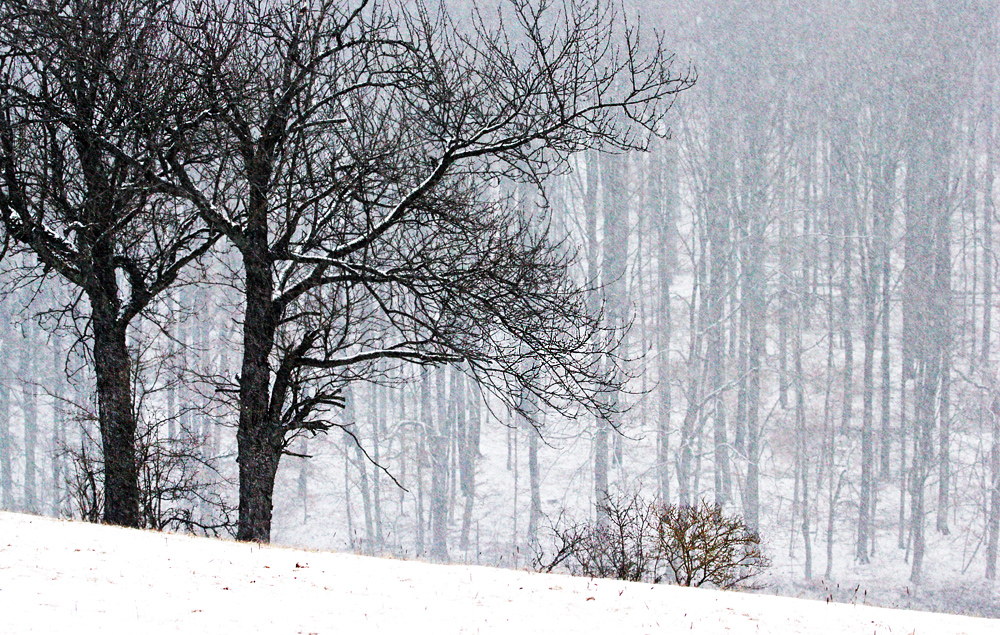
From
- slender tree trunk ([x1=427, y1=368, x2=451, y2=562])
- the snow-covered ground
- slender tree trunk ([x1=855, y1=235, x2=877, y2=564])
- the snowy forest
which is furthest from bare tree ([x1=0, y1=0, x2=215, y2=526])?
slender tree trunk ([x1=855, y1=235, x2=877, y2=564])

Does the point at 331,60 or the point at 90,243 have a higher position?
the point at 331,60

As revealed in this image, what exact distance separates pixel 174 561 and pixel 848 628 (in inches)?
207

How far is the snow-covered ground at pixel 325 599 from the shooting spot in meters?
5.76

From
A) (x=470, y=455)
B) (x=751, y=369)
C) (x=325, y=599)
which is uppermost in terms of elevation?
(x=751, y=369)

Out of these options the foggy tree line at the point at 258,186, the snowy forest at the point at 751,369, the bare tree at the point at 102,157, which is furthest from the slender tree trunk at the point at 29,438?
the foggy tree line at the point at 258,186

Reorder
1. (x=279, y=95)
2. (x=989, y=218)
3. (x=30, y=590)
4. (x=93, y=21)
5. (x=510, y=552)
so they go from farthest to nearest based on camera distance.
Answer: (x=989, y=218) → (x=510, y=552) → (x=279, y=95) → (x=93, y=21) → (x=30, y=590)

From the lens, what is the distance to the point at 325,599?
21.8 ft

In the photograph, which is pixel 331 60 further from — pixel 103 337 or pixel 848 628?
pixel 848 628

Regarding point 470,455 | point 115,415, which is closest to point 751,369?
point 470,455

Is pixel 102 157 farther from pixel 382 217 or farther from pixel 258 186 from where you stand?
pixel 382 217

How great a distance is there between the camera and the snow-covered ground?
5758 millimetres

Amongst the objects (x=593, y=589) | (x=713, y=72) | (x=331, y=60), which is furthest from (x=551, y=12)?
(x=593, y=589)

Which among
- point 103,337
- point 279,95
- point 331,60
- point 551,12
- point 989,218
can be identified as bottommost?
point 103,337

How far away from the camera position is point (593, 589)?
7.66 metres
